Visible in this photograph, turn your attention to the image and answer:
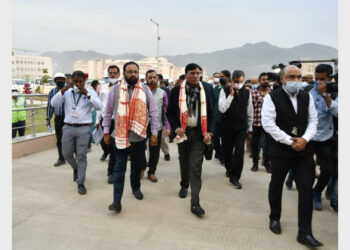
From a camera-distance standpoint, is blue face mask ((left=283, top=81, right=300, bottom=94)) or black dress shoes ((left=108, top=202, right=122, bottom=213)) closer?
blue face mask ((left=283, top=81, right=300, bottom=94))

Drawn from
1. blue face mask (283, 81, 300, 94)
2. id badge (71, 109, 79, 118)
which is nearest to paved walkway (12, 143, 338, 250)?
id badge (71, 109, 79, 118)

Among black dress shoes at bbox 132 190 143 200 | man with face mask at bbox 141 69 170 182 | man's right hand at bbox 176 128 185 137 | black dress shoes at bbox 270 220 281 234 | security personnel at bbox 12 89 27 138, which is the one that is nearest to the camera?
black dress shoes at bbox 270 220 281 234

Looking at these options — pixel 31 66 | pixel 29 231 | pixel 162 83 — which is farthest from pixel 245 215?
pixel 31 66

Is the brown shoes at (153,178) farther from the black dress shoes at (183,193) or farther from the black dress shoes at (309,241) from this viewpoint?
the black dress shoes at (309,241)

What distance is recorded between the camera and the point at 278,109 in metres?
3.11

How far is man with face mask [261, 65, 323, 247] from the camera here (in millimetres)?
3018

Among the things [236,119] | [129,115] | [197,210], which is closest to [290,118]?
[197,210]

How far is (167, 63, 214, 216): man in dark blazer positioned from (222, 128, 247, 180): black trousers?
115 cm

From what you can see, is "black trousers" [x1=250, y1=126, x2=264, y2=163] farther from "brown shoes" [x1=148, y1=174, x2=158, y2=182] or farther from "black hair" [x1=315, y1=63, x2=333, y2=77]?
"black hair" [x1=315, y1=63, x2=333, y2=77]

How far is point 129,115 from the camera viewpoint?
151 inches

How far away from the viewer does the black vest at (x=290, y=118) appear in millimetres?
3080

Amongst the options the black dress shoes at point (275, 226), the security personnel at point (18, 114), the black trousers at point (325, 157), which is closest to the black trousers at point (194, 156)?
the black dress shoes at point (275, 226)

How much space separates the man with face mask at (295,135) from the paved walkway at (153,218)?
42 cm

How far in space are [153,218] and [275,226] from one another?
4.84 feet
